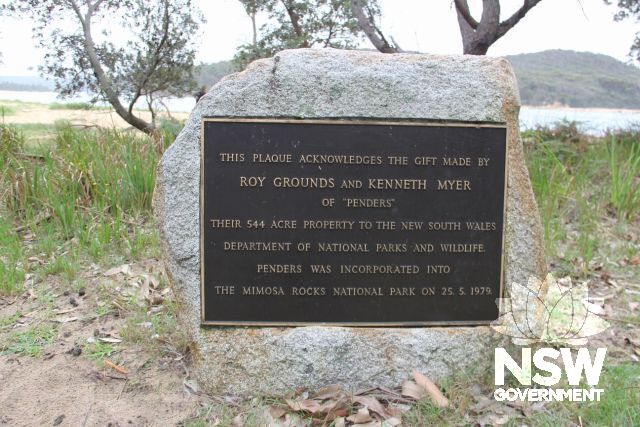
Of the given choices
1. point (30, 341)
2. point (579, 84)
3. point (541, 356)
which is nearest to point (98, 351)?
point (30, 341)

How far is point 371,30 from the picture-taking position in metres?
6.82

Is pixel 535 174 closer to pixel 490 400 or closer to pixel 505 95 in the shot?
pixel 505 95

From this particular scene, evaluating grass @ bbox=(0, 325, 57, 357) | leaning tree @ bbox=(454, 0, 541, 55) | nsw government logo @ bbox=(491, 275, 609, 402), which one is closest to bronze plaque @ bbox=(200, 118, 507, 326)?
nsw government logo @ bbox=(491, 275, 609, 402)

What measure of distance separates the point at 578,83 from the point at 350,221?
15819 millimetres

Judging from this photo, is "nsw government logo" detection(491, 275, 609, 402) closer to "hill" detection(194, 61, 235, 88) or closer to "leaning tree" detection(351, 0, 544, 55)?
"leaning tree" detection(351, 0, 544, 55)

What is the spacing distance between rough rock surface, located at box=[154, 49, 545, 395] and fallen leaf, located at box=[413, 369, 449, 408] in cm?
5

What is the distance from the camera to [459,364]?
279cm

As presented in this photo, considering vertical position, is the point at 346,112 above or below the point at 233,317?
above

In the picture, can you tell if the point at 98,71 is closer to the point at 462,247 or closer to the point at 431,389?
the point at 462,247

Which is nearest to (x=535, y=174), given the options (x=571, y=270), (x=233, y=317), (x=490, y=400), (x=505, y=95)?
(x=571, y=270)

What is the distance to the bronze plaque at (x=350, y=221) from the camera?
269 centimetres

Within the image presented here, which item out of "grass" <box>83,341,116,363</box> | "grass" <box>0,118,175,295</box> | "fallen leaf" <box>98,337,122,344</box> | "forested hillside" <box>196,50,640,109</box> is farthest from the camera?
"forested hillside" <box>196,50,640,109</box>

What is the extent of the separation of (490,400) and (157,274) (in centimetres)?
256

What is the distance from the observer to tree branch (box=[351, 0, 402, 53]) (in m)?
6.79
